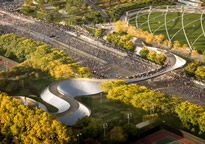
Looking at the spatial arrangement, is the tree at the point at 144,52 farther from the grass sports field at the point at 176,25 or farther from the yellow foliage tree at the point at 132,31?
the grass sports field at the point at 176,25

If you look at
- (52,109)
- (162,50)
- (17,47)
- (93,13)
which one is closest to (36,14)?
(93,13)

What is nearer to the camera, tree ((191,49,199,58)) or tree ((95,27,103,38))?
tree ((191,49,199,58))

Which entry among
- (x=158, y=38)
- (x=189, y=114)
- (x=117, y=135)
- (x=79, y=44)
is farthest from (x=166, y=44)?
(x=117, y=135)

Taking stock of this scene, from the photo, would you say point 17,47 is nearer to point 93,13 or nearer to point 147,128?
point 93,13

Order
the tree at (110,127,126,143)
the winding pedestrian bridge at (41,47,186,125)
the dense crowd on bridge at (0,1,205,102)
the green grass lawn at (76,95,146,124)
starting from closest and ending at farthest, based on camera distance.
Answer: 1. the tree at (110,127,126,143)
2. the winding pedestrian bridge at (41,47,186,125)
3. the green grass lawn at (76,95,146,124)
4. the dense crowd on bridge at (0,1,205,102)

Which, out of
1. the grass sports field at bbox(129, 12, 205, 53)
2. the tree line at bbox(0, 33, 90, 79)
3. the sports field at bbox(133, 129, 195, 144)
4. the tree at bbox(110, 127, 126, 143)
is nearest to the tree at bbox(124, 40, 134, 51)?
the grass sports field at bbox(129, 12, 205, 53)

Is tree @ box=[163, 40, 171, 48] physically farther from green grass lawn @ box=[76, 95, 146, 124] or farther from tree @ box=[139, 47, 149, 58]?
green grass lawn @ box=[76, 95, 146, 124]
